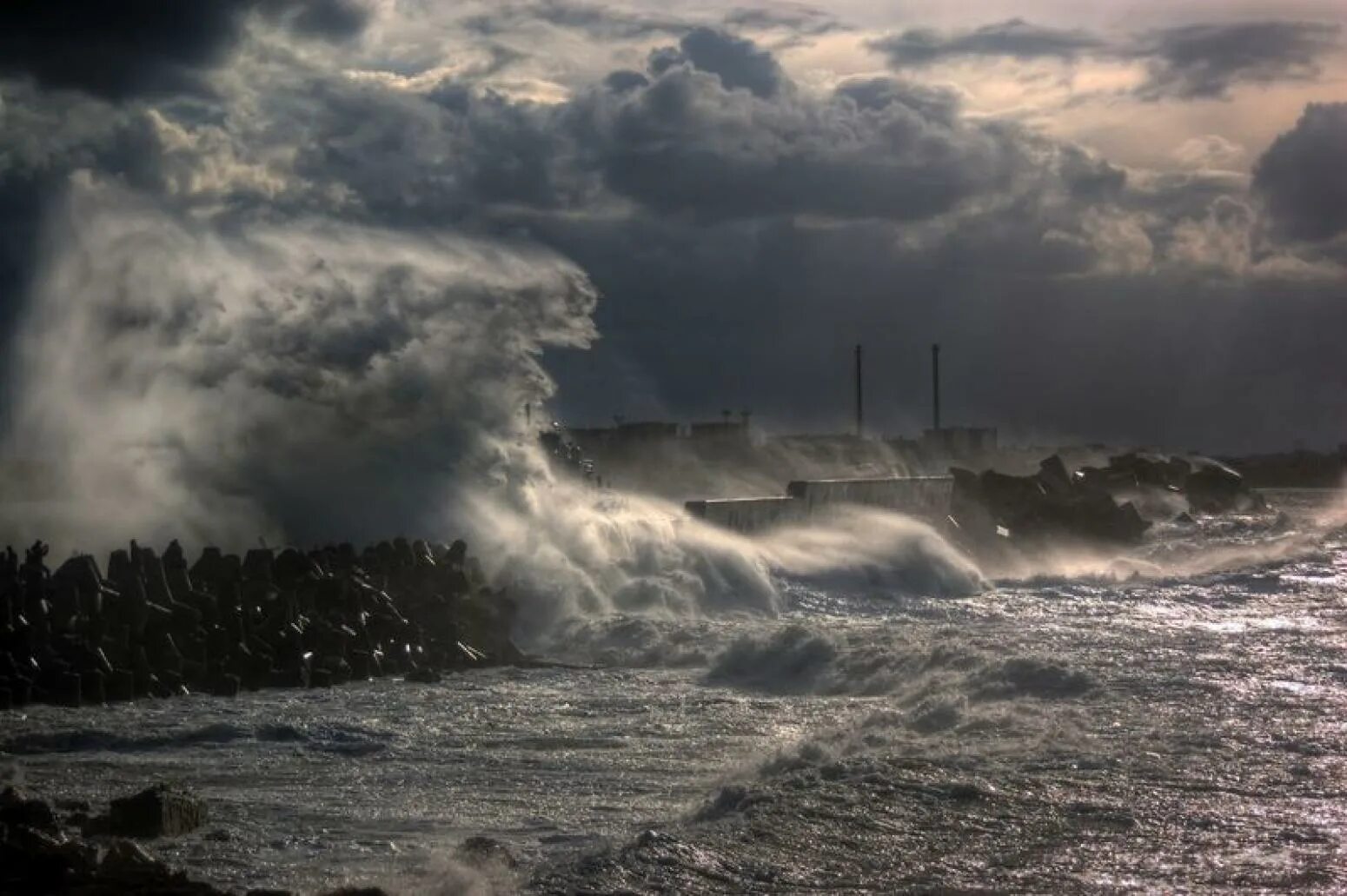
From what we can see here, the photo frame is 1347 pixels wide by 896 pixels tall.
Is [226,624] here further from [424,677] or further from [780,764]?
[780,764]

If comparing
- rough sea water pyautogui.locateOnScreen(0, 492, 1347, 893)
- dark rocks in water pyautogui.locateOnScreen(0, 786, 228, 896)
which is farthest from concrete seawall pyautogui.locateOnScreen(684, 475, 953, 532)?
dark rocks in water pyautogui.locateOnScreen(0, 786, 228, 896)

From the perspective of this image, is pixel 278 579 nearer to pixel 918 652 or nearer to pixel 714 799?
pixel 918 652

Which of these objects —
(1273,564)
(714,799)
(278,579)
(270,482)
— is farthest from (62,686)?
(1273,564)

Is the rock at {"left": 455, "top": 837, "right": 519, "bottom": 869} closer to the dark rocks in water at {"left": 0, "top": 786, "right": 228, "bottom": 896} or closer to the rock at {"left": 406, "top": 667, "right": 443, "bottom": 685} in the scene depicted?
the dark rocks in water at {"left": 0, "top": 786, "right": 228, "bottom": 896}

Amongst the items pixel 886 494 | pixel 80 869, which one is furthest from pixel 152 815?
pixel 886 494

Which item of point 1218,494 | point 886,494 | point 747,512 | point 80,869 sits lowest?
point 80,869

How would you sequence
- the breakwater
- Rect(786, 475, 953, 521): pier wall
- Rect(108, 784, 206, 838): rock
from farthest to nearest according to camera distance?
Rect(786, 475, 953, 521): pier wall
the breakwater
Rect(108, 784, 206, 838): rock

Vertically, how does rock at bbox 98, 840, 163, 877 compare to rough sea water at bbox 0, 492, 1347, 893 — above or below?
above
